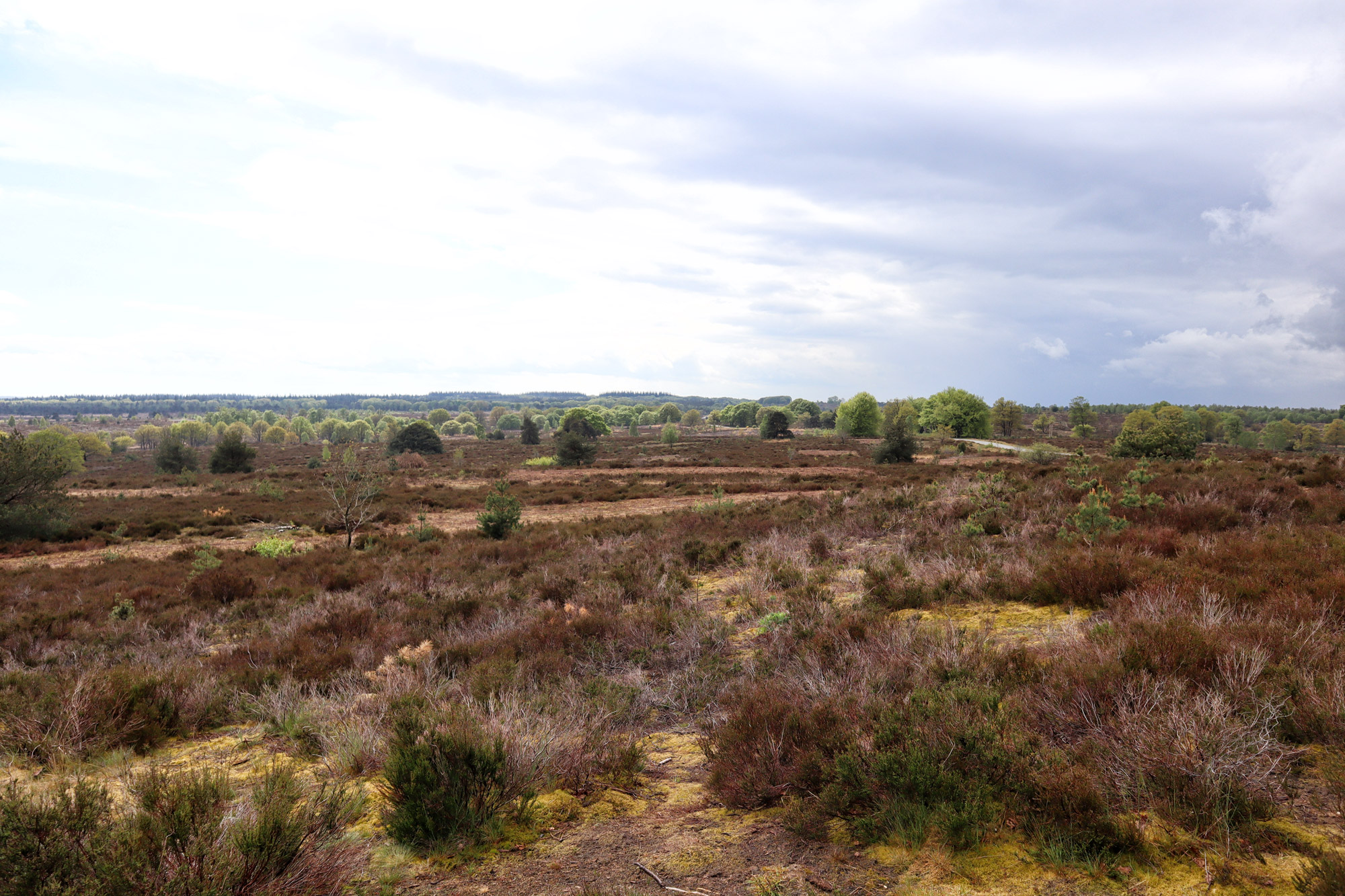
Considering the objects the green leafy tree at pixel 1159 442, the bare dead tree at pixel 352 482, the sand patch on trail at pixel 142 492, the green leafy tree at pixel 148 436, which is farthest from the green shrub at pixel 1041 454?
the green leafy tree at pixel 148 436

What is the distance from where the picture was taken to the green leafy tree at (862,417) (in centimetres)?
8731

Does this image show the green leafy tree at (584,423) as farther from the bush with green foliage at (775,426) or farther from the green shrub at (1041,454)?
the green shrub at (1041,454)

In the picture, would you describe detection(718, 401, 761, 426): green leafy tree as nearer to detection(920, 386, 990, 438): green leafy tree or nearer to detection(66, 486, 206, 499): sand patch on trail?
detection(920, 386, 990, 438): green leafy tree

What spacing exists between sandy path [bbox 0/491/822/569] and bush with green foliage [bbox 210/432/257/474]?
122ft

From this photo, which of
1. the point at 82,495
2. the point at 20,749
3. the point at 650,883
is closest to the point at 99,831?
the point at 650,883

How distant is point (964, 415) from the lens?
82750mm

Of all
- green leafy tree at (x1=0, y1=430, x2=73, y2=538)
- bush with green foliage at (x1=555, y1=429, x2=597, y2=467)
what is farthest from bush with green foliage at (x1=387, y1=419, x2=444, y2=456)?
green leafy tree at (x1=0, y1=430, x2=73, y2=538)

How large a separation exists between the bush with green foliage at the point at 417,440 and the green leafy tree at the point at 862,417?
58.6m

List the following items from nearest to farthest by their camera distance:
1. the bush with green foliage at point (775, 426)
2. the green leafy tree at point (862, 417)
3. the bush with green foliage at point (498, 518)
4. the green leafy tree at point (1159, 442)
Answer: the bush with green foliage at point (498, 518) < the green leafy tree at point (1159, 442) < the green leafy tree at point (862, 417) < the bush with green foliage at point (775, 426)

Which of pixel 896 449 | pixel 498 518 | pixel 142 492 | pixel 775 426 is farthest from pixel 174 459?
Result: pixel 775 426

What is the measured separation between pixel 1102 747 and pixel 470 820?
385cm

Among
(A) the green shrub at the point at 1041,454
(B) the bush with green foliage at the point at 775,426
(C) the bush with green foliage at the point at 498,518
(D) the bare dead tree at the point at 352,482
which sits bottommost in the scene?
(C) the bush with green foliage at the point at 498,518

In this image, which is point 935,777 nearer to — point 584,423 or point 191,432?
point 584,423

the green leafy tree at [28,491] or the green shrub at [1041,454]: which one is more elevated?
the green shrub at [1041,454]
